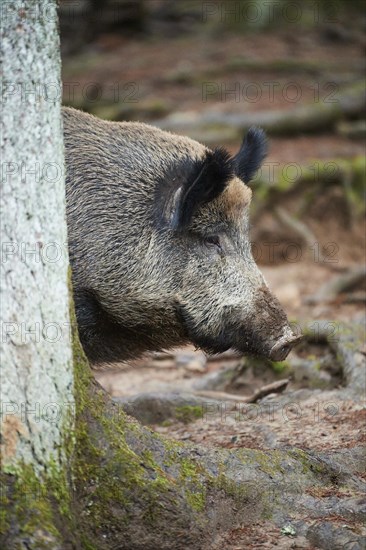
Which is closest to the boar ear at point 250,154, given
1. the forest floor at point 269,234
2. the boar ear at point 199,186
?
the boar ear at point 199,186

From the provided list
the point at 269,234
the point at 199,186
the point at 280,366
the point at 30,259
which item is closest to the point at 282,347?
the point at 199,186

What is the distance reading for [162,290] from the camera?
616 centimetres

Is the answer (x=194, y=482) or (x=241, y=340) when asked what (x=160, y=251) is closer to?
(x=241, y=340)

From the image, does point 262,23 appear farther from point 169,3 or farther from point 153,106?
point 153,106

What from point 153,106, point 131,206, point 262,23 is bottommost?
point 131,206

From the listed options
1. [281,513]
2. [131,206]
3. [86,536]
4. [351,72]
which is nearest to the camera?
[86,536]

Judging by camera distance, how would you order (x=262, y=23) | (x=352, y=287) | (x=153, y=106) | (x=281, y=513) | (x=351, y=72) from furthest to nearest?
(x=262, y=23) < (x=351, y=72) < (x=153, y=106) < (x=352, y=287) < (x=281, y=513)

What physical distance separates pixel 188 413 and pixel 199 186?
1967mm

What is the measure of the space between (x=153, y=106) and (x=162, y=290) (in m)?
9.90

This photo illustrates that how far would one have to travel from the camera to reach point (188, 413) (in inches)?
276

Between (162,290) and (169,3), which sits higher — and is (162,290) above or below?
below

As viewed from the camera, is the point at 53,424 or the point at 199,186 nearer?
the point at 53,424

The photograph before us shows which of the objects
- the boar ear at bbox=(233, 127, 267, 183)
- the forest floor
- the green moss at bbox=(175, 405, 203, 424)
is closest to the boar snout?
the forest floor

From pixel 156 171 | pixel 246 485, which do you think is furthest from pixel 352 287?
pixel 246 485
